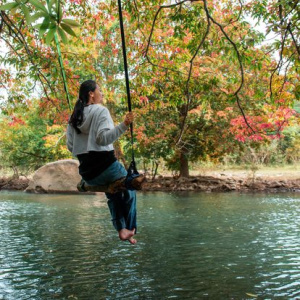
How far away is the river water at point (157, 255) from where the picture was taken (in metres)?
5.13

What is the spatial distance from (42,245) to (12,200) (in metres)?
9.12

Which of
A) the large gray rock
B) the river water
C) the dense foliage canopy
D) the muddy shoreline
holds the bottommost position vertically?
the river water

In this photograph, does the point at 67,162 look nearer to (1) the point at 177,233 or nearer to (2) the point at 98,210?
(2) the point at 98,210

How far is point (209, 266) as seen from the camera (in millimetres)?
6191

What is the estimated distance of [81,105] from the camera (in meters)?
3.79

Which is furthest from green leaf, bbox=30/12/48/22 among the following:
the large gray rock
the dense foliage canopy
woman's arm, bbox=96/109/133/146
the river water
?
the large gray rock

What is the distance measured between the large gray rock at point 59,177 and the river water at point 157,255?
6409mm

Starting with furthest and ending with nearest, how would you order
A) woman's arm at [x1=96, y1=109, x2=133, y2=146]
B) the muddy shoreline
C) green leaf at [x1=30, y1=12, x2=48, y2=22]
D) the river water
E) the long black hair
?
the muddy shoreline → the river water → the long black hair → woman's arm at [x1=96, y1=109, x2=133, y2=146] → green leaf at [x1=30, y1=12, x2=48, y2=22]

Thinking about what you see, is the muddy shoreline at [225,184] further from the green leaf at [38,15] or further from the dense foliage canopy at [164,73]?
the green leaf at [38,15]

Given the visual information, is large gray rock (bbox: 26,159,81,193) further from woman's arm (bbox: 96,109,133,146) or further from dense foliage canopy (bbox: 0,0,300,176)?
woman's arm (bbox: 96,109,133,146)

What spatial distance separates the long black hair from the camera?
3.73 m

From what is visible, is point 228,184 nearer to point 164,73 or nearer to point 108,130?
point 164,73

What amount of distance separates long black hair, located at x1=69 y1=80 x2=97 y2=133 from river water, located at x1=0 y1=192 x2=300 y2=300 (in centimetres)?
227

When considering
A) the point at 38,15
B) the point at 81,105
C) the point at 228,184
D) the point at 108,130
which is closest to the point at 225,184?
the point at 228,184
